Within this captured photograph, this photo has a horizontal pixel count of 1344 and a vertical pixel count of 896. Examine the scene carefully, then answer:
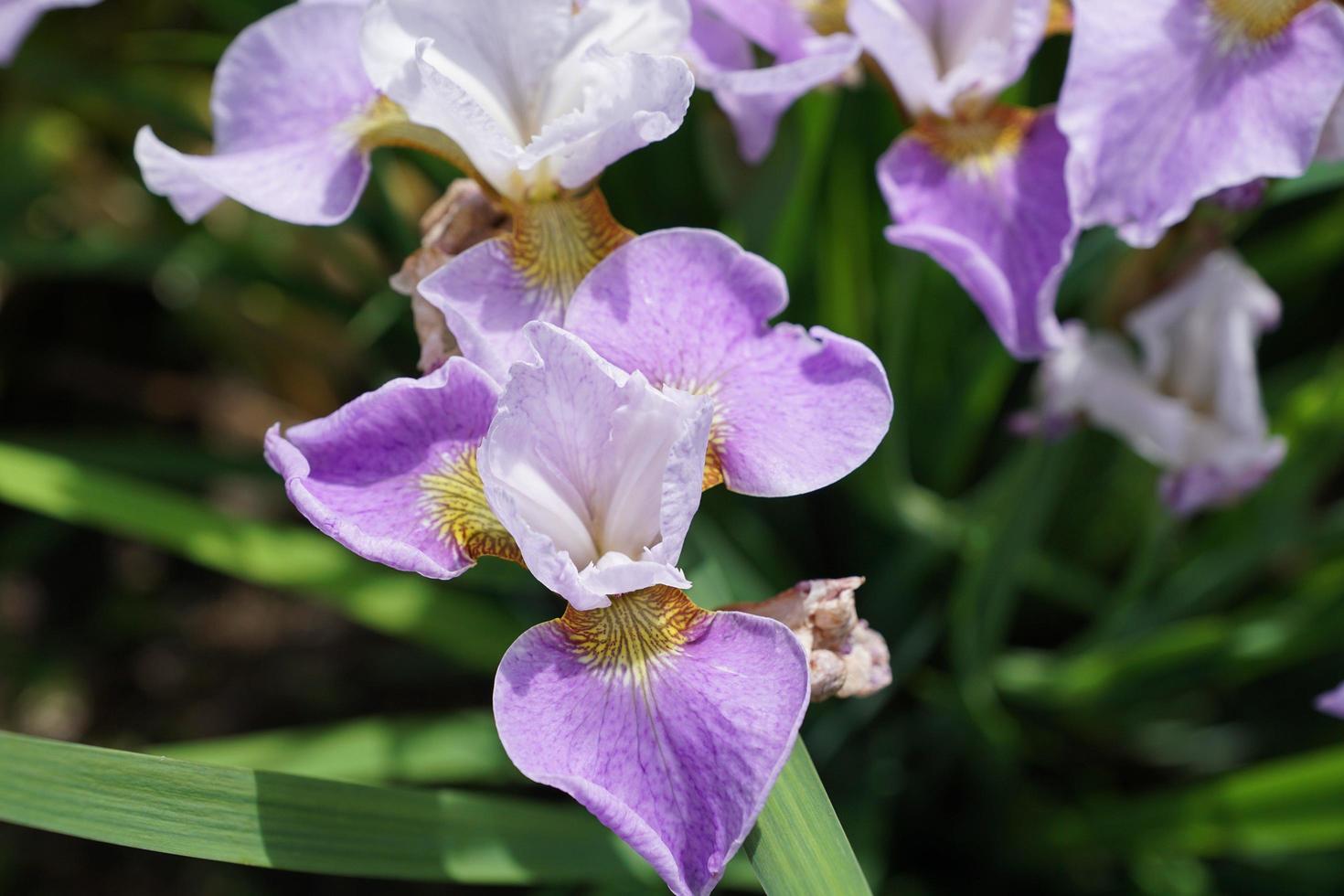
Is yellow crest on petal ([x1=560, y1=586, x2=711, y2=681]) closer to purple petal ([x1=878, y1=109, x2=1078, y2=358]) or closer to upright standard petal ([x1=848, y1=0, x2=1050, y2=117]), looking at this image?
purple petal ([x1=878, y1=109, x2=1078, y2=358])

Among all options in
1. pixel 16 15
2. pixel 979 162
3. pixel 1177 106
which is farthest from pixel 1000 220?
pixel 16 15

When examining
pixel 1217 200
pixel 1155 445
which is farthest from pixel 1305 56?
pixel 1155 445

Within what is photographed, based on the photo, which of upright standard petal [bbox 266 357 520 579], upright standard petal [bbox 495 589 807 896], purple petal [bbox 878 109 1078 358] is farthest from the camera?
purple petal [bbox 878 109 1078 358]

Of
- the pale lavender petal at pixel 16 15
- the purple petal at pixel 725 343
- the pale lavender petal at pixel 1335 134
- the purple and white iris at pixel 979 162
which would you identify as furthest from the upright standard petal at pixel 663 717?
the pale lavender petal at pixel 16 15

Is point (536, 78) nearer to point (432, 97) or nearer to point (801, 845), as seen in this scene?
point (432, 97)

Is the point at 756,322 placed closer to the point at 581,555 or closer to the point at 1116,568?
the point at 581,555

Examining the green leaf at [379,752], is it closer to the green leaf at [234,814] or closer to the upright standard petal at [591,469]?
the green leaf at [234,814]

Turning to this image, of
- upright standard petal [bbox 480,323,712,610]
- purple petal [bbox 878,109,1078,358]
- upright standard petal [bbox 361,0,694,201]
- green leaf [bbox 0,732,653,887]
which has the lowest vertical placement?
green leaf [bbox 0,732,653,887]

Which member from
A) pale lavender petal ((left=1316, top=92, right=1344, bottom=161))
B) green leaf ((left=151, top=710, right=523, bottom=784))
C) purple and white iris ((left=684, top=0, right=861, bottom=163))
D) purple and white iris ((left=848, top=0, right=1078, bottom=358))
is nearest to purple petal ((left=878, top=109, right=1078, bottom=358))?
purple and white iris ((left=848, top=0, right=1078, bottom=358))
